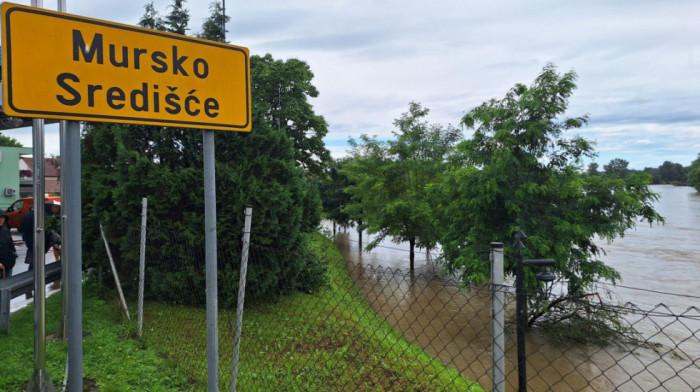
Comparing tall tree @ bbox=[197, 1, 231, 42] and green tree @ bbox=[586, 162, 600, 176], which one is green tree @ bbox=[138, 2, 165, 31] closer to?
tall tree @ bbox=[197, 1, 231, 42]

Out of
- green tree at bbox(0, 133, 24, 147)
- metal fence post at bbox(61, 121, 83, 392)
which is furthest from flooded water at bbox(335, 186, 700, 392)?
green tree at bbox(0, 133, 24, 147)

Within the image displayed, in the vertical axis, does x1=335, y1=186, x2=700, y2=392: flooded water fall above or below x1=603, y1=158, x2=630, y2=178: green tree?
below

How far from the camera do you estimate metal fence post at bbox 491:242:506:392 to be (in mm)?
2014

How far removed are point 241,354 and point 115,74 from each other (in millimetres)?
4929

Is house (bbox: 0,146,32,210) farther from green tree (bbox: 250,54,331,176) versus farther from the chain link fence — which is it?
the chain link fence

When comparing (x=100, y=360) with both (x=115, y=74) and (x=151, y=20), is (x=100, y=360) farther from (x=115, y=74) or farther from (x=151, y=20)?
(x=151, y=20)

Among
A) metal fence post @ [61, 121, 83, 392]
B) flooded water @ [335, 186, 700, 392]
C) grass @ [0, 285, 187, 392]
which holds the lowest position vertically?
flooded water @ [335, 186, 700, 392]

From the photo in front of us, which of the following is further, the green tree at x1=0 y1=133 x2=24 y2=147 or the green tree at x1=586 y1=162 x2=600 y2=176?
the green tree at x1=0 y1=133 x2=24 y2=147

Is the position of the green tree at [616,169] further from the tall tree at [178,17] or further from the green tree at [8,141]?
the green tree at [8,141]

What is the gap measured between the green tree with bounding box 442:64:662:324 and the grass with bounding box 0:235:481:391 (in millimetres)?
3910

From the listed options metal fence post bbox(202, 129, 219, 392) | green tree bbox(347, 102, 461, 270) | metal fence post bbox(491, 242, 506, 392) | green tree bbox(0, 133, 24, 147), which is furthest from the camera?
green tree bbox(0, 133, 24, 147)

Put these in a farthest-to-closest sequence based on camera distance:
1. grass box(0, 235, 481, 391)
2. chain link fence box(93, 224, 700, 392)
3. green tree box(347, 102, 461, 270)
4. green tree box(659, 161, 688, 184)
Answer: green tree box(659, 161, 688, 184) < green tree box(347, 102, 461, 270) < chain link fence box(93, 224, 700, 392) < grass box(0, 235, 481, 391)

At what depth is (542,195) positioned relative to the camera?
1068 centimetres

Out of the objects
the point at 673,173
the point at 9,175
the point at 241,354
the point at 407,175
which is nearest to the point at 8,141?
the point at 9,175
